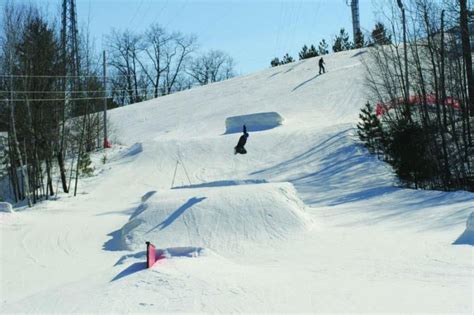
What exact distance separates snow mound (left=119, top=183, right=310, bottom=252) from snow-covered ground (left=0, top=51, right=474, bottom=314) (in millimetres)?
37

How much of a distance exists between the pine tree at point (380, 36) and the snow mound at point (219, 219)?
460 inches

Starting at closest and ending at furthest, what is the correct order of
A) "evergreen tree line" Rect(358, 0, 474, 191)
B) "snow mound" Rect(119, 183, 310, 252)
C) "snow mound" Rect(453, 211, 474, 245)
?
"snow mound" Rect(453, 211, 474, 245), "snow mound" Rect(119, 183, 310, 252), "evergreen tree line" Rect(358, 0, 474, 191)

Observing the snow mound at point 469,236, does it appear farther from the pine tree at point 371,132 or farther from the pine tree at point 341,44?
the pine tree at point 341,44

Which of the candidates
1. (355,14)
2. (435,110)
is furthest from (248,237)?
(355,14)

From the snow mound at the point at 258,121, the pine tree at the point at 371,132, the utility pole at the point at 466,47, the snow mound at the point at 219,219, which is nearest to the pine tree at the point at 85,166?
the snow mound at the point at 258,121

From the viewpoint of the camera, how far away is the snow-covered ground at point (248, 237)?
6.76 meters

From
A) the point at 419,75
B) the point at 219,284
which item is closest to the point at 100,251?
the point at 219,284

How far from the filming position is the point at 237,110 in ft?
133

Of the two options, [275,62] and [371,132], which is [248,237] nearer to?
[371,132]

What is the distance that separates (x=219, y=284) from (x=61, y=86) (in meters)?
21.6

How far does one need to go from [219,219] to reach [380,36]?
14167 mm

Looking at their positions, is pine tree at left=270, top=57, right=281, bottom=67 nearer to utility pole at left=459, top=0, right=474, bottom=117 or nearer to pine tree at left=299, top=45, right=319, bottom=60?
pine tree at left=299, top=45, right=319, bottom=60

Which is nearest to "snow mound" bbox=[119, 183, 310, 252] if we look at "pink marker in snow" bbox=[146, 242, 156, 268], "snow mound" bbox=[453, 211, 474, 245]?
"snow mound" bbox=[453, 211, 474, 245]

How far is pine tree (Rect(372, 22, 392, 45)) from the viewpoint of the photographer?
2306 centimetres
